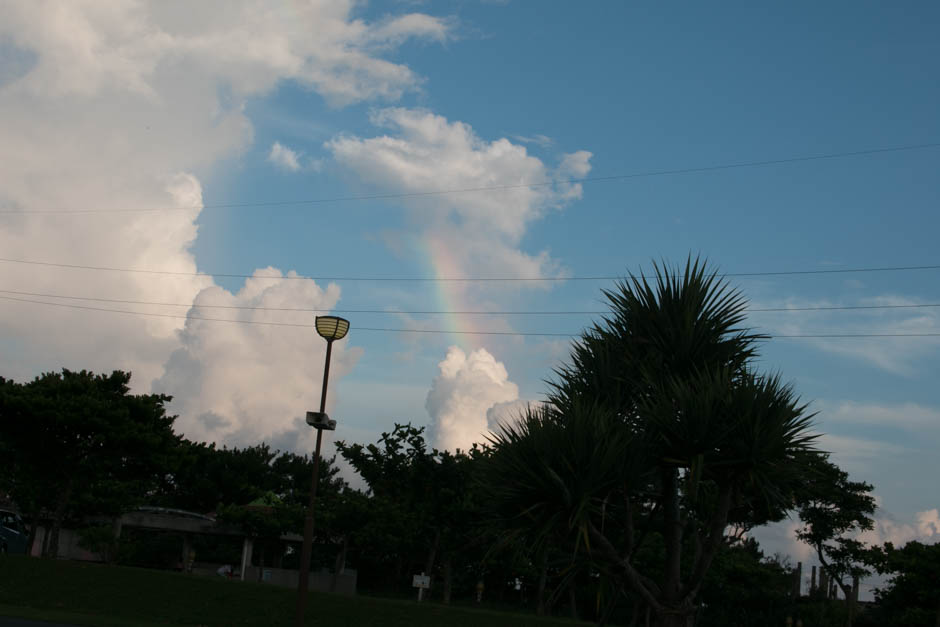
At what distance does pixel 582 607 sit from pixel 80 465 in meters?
24.8

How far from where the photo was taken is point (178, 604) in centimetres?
2562

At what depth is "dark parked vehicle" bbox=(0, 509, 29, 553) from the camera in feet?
121

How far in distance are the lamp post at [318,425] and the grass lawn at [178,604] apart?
561 cm

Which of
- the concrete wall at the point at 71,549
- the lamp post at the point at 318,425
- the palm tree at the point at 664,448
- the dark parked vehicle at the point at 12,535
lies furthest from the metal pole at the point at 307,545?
the concrete wall at the point at 71,549

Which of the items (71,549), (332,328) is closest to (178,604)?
(332,328)

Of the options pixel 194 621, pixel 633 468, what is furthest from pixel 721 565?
pixel 633 468

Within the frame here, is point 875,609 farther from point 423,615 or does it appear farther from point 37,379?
point 37,379

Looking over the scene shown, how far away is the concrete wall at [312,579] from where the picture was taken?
35156mm

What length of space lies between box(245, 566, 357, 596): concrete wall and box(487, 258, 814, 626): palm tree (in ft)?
73.1

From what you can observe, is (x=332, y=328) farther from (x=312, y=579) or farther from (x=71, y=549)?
(x=71, y=549)

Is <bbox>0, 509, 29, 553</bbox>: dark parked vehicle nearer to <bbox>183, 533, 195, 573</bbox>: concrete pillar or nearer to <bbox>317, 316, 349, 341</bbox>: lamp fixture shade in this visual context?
<bbox>183, 533, 195, 573</bbox>: concrete pillar

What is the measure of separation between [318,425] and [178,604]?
36.2 ft

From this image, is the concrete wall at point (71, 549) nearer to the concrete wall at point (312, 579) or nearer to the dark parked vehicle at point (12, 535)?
the dark parked vehicle at point (12, 535)

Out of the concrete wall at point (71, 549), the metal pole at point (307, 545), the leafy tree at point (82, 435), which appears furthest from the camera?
the concrete wall at point (71, 549)
